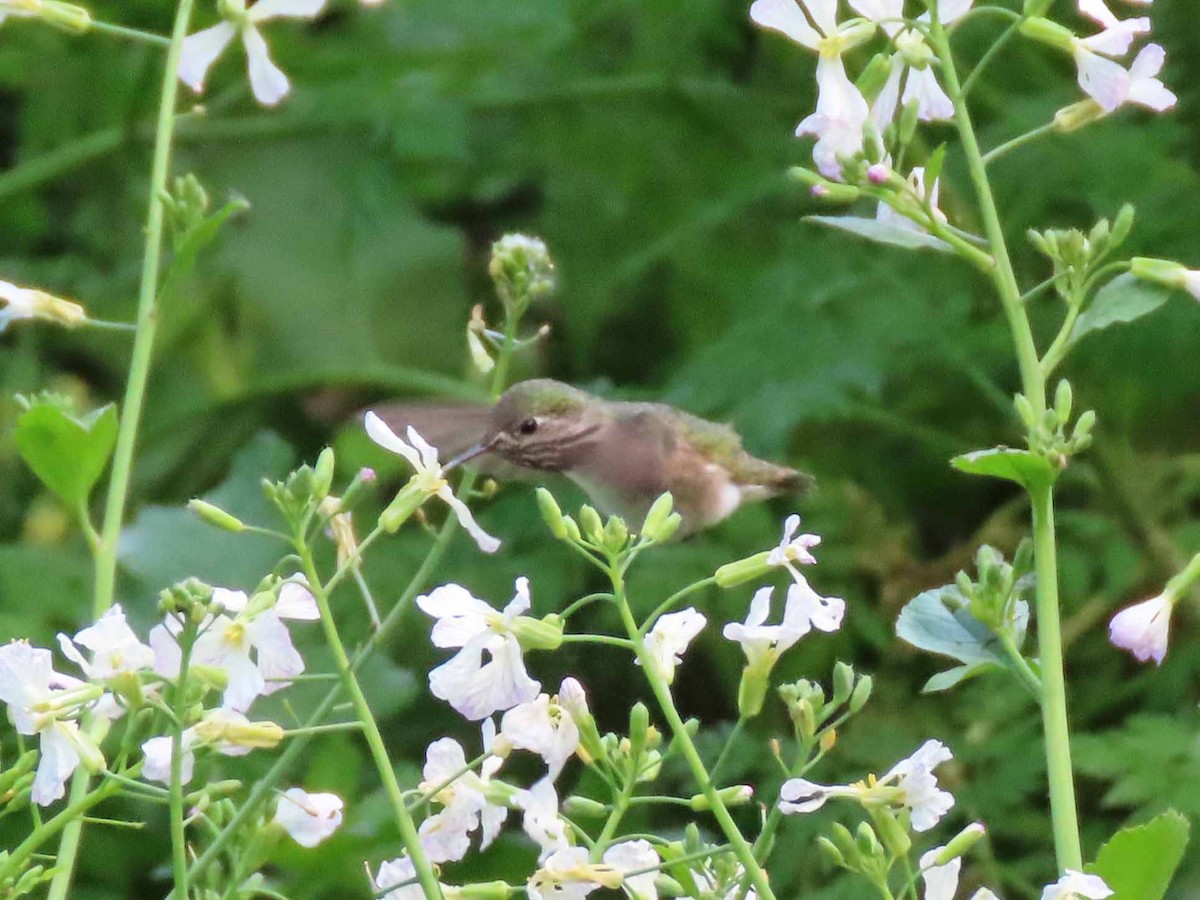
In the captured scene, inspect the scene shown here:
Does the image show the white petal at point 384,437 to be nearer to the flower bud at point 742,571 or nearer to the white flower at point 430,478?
the white flower at point 430,478

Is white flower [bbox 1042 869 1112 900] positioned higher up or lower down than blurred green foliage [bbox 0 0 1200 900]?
higher up

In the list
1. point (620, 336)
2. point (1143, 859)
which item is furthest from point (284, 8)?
point (620, 336)

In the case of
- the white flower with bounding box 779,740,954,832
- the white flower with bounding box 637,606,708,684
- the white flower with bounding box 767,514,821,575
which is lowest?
the white flower with bounding box 779,740,954,832

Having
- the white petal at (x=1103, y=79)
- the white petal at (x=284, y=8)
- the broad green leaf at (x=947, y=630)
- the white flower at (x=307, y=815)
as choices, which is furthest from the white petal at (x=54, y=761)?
the white petal at (x=1103, y=79)

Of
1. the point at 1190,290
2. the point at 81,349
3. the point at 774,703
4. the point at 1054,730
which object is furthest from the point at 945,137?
the point at 1054,730

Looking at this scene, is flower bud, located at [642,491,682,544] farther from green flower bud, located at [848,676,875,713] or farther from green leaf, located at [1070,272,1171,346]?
green leaf, located at [1070,272,1171,346]

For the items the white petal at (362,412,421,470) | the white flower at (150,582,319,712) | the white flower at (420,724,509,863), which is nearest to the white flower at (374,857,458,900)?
the white flower at (420,724,509,863)

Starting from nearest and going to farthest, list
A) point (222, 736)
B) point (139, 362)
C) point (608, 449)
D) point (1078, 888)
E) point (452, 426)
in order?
1. point (1078, 888)
2. point (222, 736)
3. point (139, 362)
4. point (452, 426)
5. point (608, 449)

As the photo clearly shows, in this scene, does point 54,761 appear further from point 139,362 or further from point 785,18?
point 785,18
